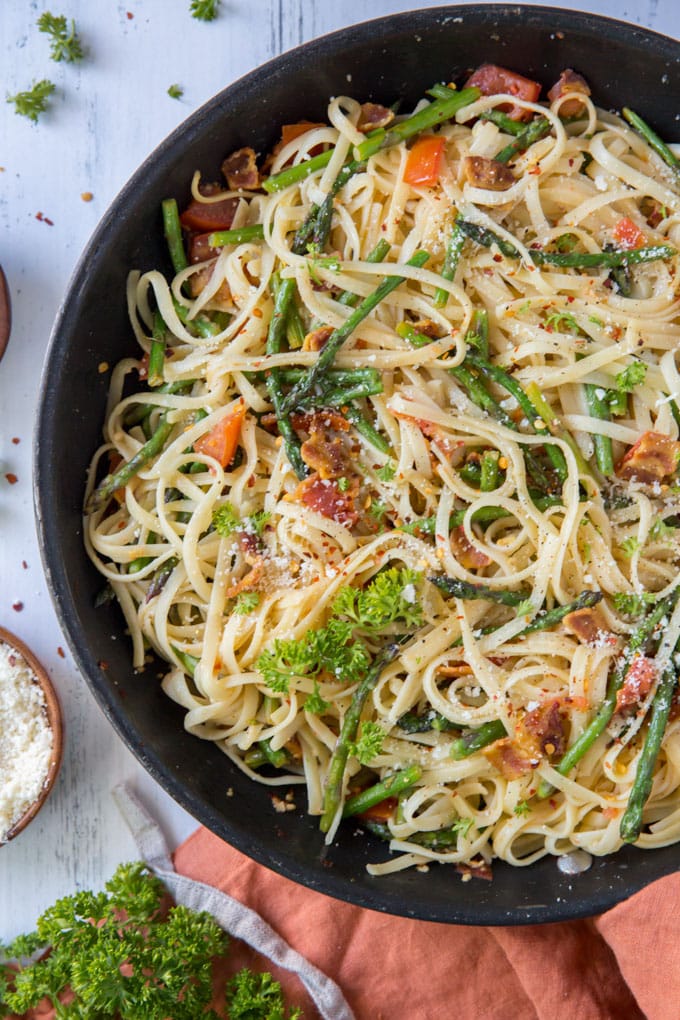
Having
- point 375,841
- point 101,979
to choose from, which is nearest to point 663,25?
point 375,841

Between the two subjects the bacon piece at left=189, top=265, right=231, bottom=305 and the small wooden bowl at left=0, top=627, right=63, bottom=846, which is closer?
the bacon piece at left=189, top=265, right=231, bottom=305

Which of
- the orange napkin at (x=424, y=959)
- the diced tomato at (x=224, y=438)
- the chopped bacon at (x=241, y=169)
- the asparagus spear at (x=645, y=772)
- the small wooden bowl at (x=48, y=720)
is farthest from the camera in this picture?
the small wooden bowl at (x=48, y=720)

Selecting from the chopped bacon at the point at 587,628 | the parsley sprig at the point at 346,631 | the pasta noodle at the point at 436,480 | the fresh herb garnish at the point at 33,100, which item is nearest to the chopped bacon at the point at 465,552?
the pasta noodle at the point at 436,480

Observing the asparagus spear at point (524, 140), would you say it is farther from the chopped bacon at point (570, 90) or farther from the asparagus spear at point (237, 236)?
the asparagus spear at point (237, 236)

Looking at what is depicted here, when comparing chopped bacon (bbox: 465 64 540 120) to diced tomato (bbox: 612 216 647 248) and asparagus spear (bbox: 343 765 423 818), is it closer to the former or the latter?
diced tomato (bbox: 612 216 647 248)

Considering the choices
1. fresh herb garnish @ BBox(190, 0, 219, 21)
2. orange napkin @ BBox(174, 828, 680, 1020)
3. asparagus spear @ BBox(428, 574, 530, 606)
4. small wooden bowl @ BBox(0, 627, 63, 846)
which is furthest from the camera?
fresh herb garnish @ BBox(190, 0, 219, 21)

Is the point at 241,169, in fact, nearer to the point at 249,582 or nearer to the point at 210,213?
the point at 210,213

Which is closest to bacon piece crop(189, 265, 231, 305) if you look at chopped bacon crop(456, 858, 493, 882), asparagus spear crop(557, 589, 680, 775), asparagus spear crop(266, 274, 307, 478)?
asparagus spear crop(266, 274, 307, 478)
